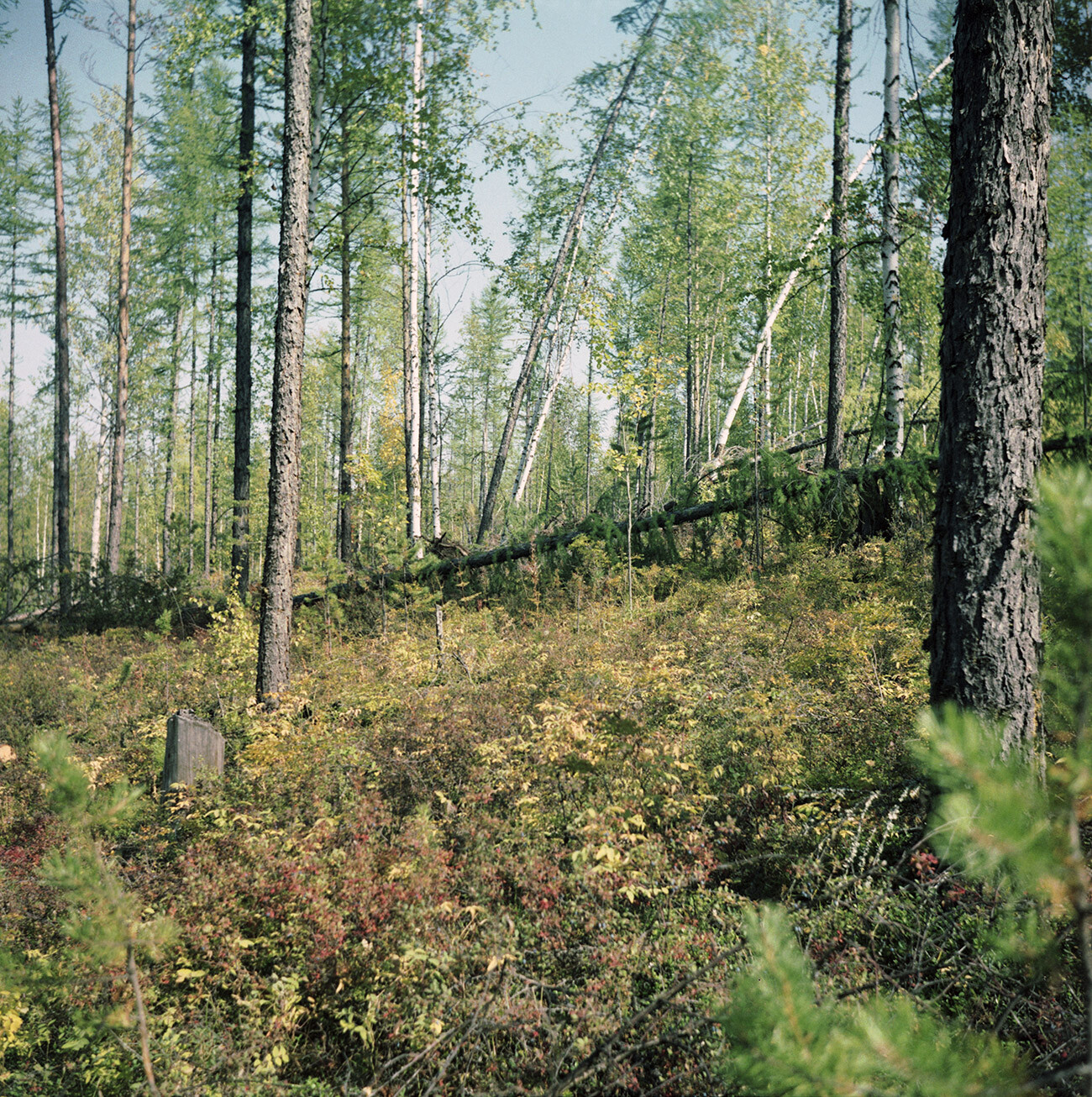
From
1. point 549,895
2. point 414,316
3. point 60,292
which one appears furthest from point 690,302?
point 549,895

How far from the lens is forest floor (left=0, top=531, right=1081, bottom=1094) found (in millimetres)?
2525

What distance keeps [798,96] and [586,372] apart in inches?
506

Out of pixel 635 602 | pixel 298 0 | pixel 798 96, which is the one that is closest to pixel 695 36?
pixel 798 96

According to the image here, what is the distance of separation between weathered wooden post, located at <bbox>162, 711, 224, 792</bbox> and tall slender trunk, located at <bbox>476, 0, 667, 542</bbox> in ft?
24.1

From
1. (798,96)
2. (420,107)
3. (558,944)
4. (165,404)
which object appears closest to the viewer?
(558,944)

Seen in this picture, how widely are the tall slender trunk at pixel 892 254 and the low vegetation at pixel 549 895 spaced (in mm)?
3176

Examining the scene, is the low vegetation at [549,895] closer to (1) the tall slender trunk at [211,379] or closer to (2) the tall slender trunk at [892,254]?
(2) the tall slender trunk at [892,254]

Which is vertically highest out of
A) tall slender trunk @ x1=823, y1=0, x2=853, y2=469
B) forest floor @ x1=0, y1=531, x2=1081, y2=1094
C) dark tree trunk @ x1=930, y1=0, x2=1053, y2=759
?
tall slender trunk @ x1=823, y1=0, x2=853, y2=469

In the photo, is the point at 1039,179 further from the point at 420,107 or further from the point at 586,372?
the point at 586,372

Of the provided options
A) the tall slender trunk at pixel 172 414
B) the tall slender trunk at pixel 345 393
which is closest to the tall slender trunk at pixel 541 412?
the tall slender trunk at pixel 345 393

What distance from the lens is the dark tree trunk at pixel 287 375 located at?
659cm

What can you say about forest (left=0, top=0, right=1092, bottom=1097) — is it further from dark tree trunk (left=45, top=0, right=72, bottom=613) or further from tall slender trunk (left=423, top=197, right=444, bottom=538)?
dark tree trunk (left=45, top=0, right=72, bottom=613)

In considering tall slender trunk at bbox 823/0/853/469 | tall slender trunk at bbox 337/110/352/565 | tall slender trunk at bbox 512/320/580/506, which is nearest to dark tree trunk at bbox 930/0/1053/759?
tall slender trunk at bbox 823/0/853/469

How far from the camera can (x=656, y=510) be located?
9.48 meters
